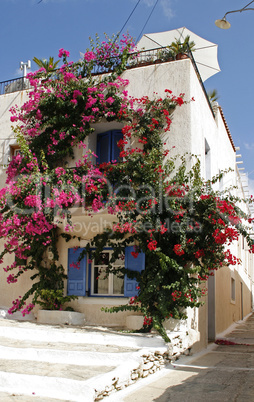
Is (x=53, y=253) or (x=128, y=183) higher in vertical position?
(x=128, y=183)

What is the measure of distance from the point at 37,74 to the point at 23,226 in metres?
4.58

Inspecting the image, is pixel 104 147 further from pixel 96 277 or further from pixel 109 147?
pixel 96 277

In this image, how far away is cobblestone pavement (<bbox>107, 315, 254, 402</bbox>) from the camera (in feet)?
21.6

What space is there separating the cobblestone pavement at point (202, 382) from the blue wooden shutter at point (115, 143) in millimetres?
5628

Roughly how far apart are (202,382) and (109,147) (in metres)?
7.09

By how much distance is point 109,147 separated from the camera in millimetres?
12688

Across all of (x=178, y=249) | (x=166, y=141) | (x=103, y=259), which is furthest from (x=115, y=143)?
(x=178, y=249)

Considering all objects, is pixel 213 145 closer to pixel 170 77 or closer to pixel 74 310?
pixel 170 77

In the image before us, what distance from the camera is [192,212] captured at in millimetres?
10242

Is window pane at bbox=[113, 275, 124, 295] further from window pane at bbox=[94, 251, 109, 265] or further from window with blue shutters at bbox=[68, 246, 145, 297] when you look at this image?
A: window pane at bbox=[94, 251, 109, 265]

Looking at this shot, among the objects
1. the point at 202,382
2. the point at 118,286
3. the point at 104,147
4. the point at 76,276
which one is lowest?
the point at 202,382

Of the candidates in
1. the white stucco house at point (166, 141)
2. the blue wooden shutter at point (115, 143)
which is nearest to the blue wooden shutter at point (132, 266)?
the white stucco house at point (166, 141)

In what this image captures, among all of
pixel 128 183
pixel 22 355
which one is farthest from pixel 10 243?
pixel 22 355

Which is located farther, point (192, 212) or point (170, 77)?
point (170, 77)
